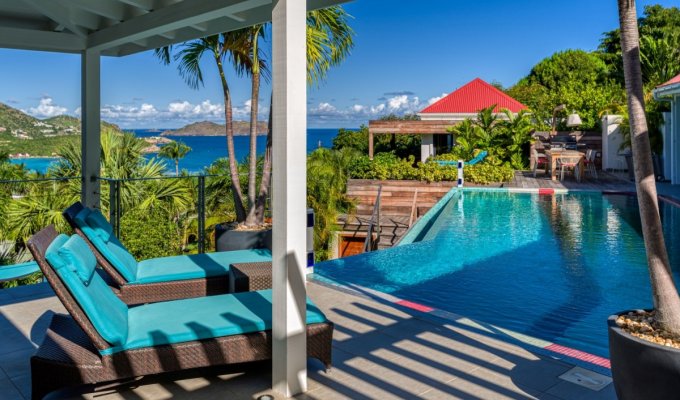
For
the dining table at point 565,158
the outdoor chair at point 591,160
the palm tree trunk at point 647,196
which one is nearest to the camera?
the palm tree trunk at point 647,196

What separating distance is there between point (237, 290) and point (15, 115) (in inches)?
1983

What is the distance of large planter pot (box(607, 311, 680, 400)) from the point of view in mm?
2736

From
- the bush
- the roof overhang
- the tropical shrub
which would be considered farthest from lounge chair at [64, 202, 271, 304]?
the roof overhang

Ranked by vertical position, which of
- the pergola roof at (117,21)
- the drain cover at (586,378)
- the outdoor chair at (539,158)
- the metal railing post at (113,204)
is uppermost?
the pergola roof at (117,21)

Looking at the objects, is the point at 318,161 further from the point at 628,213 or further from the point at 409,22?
the point at 409,22

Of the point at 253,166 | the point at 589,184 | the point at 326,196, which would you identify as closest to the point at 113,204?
the point at 253,166

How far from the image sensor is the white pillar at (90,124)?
22.4 ft

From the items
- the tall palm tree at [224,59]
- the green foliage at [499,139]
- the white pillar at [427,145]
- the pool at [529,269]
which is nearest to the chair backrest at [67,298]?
the pool at [529,269]

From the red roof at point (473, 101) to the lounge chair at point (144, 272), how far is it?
2897 centimetres

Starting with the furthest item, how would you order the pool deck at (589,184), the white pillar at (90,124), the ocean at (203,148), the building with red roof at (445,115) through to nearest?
1. the ocean at (203,148)
2. the building with red roof at (445,115)
3. the pool deck at (589,184)
4. the white pillar at (90,124)

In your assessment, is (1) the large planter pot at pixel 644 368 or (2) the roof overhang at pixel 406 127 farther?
(2) the roof overhang at pixel 406 127

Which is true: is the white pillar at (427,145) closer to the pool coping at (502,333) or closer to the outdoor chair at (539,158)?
the outdoor chair at (539,158)

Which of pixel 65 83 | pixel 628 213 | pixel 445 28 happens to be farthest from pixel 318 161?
pixel 65 83

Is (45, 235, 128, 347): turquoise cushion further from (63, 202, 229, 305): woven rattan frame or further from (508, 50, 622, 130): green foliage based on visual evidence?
(508, 50, 622, 130): green foliage
